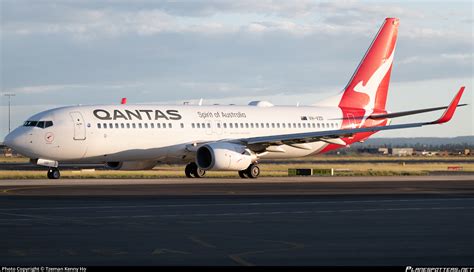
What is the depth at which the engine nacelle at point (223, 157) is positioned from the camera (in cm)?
4859

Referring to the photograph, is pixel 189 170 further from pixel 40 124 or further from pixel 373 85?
pixel 373 85

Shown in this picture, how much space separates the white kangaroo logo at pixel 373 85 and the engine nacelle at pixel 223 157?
36.2 feet

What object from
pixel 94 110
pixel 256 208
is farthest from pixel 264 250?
pixel 94 110

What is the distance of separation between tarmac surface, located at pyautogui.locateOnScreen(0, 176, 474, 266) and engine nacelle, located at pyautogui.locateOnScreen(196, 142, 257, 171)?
13.2 metres

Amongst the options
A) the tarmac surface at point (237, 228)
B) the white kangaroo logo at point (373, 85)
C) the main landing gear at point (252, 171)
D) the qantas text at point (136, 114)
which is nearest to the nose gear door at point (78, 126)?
the qantas text at point (136, 114)

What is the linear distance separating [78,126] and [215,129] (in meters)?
8.30

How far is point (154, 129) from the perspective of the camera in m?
50.8

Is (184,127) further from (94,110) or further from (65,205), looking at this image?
(65,205)

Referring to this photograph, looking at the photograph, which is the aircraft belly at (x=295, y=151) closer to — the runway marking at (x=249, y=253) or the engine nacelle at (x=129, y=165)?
the engine nacelle at (x=129, y=165)

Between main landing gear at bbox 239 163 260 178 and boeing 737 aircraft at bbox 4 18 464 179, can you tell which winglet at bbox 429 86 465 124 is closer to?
boeing 737 aircraft at bbox 4 18 464 179

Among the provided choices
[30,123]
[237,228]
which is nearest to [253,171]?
[30,123]

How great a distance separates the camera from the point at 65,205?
91.8ft

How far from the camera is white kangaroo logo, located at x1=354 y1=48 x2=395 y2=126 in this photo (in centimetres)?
5922

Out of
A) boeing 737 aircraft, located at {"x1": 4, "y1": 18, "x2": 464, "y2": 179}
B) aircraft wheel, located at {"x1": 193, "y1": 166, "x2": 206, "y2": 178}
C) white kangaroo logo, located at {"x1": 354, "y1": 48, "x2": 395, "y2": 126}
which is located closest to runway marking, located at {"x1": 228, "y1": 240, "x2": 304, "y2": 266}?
boeing 737 aircraft, located at {"x1": 4, "y1": 18, "x2": 464, "y2": 179}
